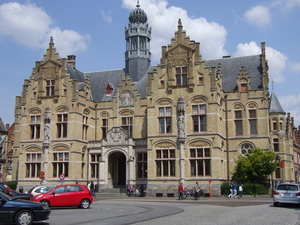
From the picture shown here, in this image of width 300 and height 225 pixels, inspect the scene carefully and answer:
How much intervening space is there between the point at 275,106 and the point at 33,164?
31.0m

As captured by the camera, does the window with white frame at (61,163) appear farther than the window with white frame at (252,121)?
Yes

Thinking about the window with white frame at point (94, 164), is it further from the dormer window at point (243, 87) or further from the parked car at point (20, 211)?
the parked car at point (20, 211)

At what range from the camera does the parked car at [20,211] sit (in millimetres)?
14680

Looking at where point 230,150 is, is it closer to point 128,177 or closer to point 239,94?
point 239,94

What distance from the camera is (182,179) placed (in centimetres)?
3803

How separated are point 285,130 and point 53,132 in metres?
30.1

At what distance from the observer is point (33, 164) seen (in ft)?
144

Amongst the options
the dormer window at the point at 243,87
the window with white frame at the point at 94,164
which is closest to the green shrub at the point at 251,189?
the dormer window at the point at 243,87

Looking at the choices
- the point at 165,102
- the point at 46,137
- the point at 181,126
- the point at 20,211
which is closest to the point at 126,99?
the point at 165,102

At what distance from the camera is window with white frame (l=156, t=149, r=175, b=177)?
39219 mm

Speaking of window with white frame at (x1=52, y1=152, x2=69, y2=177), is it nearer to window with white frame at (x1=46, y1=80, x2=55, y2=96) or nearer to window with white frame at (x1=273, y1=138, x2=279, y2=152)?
window with white frame at (x1=46, y1=80, x2=55, y2=96)

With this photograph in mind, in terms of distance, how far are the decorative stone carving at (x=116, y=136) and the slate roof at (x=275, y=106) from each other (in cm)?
2040

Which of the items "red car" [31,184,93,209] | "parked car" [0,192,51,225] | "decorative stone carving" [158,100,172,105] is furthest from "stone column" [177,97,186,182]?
"parked car" [0,192,51,225]

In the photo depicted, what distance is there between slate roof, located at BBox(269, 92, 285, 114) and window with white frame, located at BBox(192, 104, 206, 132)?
47.3ft
